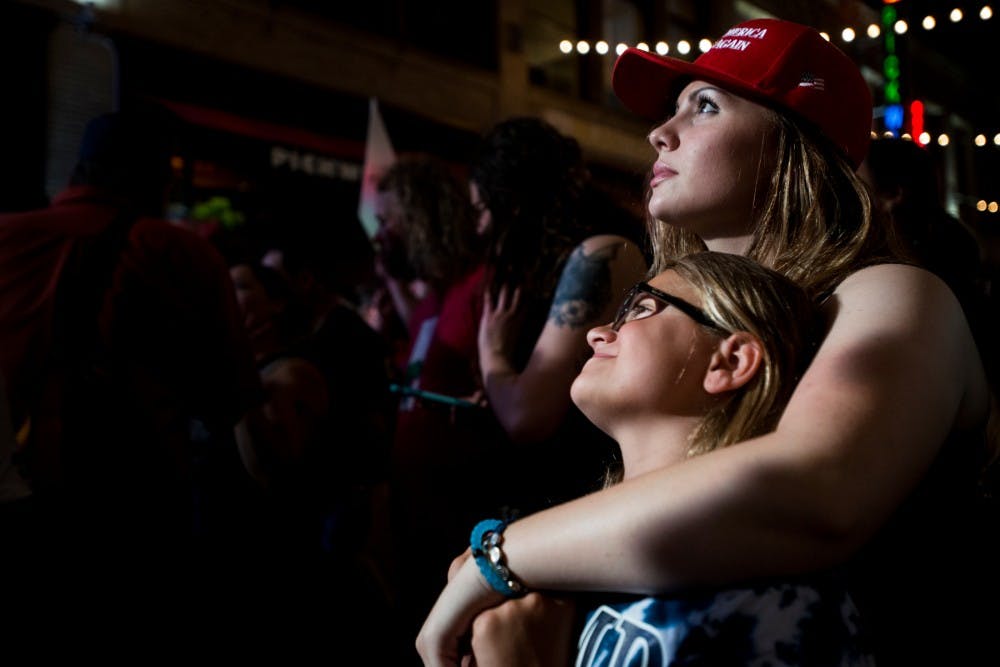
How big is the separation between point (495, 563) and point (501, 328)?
1.44m

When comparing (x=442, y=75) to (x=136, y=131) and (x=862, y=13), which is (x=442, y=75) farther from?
(x=136, y=131)

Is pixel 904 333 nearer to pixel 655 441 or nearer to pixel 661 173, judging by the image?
pixel 655 441

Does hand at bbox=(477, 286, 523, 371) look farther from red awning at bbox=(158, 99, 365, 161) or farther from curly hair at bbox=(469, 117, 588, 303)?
red awning at bbox=(158, 99, 365, 161)

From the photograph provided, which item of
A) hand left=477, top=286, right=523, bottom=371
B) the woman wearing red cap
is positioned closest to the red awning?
hand left=477, top=286, right=523, bottom=371

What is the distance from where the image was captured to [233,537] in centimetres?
323

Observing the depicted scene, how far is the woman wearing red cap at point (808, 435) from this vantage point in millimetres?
960

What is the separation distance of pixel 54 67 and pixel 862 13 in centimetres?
641

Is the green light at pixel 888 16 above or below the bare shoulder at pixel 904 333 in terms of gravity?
above

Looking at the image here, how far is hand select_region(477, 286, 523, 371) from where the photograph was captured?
8.20 feet

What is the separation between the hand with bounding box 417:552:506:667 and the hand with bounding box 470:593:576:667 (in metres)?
0.02

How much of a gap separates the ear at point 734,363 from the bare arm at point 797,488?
10 cm

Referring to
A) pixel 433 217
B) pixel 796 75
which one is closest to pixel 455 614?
pixel 796 75

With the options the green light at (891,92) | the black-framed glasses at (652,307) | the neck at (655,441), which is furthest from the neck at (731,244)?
the green light at (891,92)

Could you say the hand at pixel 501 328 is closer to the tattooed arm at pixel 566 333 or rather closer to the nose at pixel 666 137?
the tattooed arm at pixel 566 333
